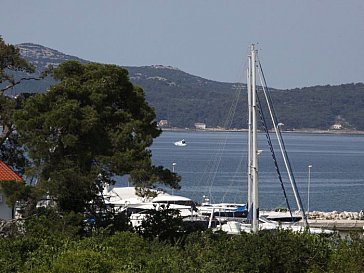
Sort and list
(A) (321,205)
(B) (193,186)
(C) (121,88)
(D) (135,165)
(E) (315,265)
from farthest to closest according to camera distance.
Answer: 1. (B) (193,186)
2. (A) (321,205)
3. (C) (121,88)
4. (D) (135,165)
5. (E) (315,265)

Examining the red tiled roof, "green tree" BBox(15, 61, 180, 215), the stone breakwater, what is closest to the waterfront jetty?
the stone breakwater

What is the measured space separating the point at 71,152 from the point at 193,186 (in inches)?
2218

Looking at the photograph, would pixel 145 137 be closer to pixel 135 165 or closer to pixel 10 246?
pixel 135 165

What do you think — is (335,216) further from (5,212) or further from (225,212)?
(5,212)

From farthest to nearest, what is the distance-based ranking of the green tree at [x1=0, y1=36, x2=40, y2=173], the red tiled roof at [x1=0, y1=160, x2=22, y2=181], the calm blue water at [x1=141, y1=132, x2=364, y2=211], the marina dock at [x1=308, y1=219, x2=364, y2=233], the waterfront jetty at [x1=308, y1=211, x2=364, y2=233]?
the calm blue water at [x1=141, y1=132, x2=364, y2=211], the marina dock at [x1=308, y1=219, x2=364, y2=233], the waterfront jetty at [x1=308, y1=211, x2=364, y2=233], the red tiled roof at [x1=0, y1=160, x2=22, y2=181], the green tree at [x1=0, y1=36, x2=40, y2=173]

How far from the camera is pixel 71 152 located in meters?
25.6

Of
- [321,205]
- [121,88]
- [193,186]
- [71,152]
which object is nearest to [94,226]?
[71,152]

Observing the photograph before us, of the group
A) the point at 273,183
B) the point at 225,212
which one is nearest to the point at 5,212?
the point at 225,212

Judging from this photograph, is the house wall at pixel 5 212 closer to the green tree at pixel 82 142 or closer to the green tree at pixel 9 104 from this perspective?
the green tree at pixel 9 104

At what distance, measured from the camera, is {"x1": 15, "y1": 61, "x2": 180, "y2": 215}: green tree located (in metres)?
24.7

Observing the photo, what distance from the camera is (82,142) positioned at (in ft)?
A: 83.5

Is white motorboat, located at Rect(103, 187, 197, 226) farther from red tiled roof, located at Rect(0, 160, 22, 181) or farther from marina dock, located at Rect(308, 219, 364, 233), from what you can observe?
red tiled roof, located at Rect(0, 160, 22, 181)

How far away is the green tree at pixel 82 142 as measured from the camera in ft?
80.9

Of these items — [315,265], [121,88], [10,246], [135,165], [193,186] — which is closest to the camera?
[10,246]
